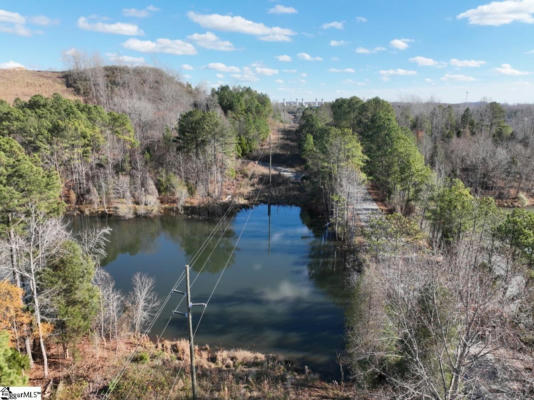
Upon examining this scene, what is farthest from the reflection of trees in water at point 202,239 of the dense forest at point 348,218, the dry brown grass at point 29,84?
the dry brown grass at point 29,84

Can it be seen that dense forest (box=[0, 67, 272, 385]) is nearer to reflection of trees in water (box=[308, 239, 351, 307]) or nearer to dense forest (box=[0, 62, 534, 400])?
dense forest (box=[0, 62, 534, 400])

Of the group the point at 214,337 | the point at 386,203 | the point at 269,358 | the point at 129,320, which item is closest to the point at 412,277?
the point at 269,358

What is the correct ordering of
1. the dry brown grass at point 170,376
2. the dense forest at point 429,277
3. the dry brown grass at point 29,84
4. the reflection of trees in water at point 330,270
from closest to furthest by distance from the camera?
the dense forest at point 429,277 < the dry brown grass at point 170,376 < the reflection of trees in water at point 330,270 < the dry brown grass at point 29,84

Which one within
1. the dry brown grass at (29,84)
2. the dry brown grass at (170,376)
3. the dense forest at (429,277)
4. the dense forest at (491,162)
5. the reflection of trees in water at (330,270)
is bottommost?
the dry brown grass at (170,376)

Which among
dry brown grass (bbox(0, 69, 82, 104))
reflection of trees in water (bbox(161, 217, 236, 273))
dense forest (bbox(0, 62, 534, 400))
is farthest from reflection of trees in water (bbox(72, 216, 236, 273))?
dry brown grass (bbox(0, 69, 82, 104))

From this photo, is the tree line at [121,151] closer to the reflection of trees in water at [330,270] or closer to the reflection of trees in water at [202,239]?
the reflection of trees in water at [202,239]

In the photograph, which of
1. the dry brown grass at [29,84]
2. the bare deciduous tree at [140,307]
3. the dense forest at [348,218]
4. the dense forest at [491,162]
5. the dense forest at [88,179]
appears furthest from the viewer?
the dry brown grass at [29,84]

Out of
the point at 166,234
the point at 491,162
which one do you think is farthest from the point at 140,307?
the point at 491,162
